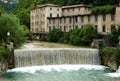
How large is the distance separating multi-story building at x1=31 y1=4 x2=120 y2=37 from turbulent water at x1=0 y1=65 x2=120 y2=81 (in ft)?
51.9

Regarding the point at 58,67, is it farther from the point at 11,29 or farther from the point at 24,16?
the point at 24,16

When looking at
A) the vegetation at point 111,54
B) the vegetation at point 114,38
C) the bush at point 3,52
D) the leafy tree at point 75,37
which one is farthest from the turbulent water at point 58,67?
the leafy tree at point 75,37

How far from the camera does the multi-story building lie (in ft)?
178

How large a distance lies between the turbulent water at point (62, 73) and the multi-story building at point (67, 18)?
51.9 ft

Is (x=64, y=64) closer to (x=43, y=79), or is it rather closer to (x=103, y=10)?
(x=43, y=79)

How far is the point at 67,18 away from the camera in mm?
65688

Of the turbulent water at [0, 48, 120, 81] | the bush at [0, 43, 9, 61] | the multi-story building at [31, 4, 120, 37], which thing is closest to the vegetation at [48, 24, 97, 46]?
the multi-story building at [31, 4, 120, 37]

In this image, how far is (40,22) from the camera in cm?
7656

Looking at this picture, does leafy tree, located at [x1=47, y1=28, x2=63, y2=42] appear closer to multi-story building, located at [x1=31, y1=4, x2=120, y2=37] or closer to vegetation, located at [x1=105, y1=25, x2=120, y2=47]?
multi-story building, located at [x1=31, y1=4, x2=120, y2=37]

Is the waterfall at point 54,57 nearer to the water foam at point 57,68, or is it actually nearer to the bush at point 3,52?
the water foam at point 57,68

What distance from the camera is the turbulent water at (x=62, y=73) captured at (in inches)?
1232

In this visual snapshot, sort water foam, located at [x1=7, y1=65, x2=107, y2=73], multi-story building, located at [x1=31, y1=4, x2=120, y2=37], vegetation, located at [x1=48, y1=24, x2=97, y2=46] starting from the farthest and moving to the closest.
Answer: multi-story building, located at [x1=31, y1=4, x2=120, y2=37] < vegetation, located at [x1=48, y1=24, x2=97, y2=46] < water foam, located at [x1=7, y1=65, x2=107, y2=73]

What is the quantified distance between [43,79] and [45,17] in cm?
4358

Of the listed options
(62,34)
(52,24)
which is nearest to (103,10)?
(62,34)
